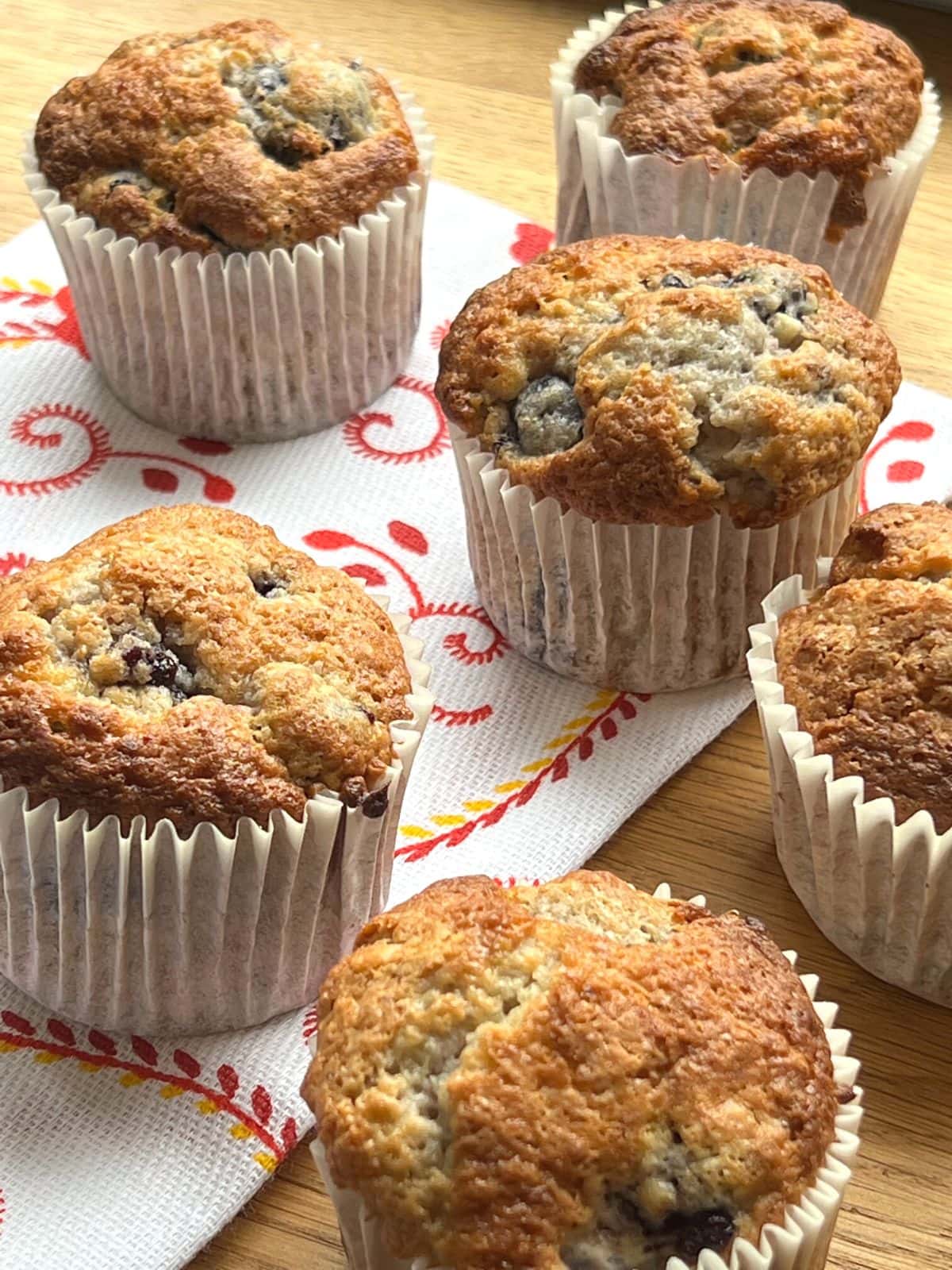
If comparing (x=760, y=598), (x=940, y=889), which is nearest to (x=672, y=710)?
(x=760, y=598)

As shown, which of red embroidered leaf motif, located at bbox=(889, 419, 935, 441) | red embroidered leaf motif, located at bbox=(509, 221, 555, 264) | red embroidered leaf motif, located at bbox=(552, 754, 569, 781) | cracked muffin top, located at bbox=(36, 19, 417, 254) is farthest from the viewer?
red embroidered leaf motif, located at bbox=(509, 221, 555, 264)

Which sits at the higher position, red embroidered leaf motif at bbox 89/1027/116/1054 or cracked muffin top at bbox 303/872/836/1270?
cracked muffin top at bbox 303/872/836/1270

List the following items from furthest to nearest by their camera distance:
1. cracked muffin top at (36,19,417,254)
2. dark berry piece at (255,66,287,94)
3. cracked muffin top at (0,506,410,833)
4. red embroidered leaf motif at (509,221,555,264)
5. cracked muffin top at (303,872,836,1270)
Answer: red embroidered leaf motif at (509,221,555,264) < dark berry piece at (255,66,287,94) < cracked muffin top at (36,19,417,254) < cracked muffin top at (0,506,410,833) < cracked muffin top at (303,872,836,1270)

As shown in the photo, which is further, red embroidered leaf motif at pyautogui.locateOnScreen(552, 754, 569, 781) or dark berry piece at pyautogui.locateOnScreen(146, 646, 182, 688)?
red embroidered leaf motif at pyautogui.locateOnScreen(552, 754, 569, 781)

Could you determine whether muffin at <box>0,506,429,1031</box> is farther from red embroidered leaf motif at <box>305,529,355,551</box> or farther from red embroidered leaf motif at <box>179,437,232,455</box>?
red embroidered leaf motif at <box>179,437,232,455</box>

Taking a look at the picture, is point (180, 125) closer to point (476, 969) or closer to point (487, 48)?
point (487, 48)

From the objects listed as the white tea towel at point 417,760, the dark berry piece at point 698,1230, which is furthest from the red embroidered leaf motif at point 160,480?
the dark berry piece at point 698,1230

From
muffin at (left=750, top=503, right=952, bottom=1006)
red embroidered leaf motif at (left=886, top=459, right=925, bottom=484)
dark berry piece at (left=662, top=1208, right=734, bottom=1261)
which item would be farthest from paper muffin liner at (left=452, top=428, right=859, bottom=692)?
dark berry piece at (left=662, top=1208, right=734, bottom=1261)
